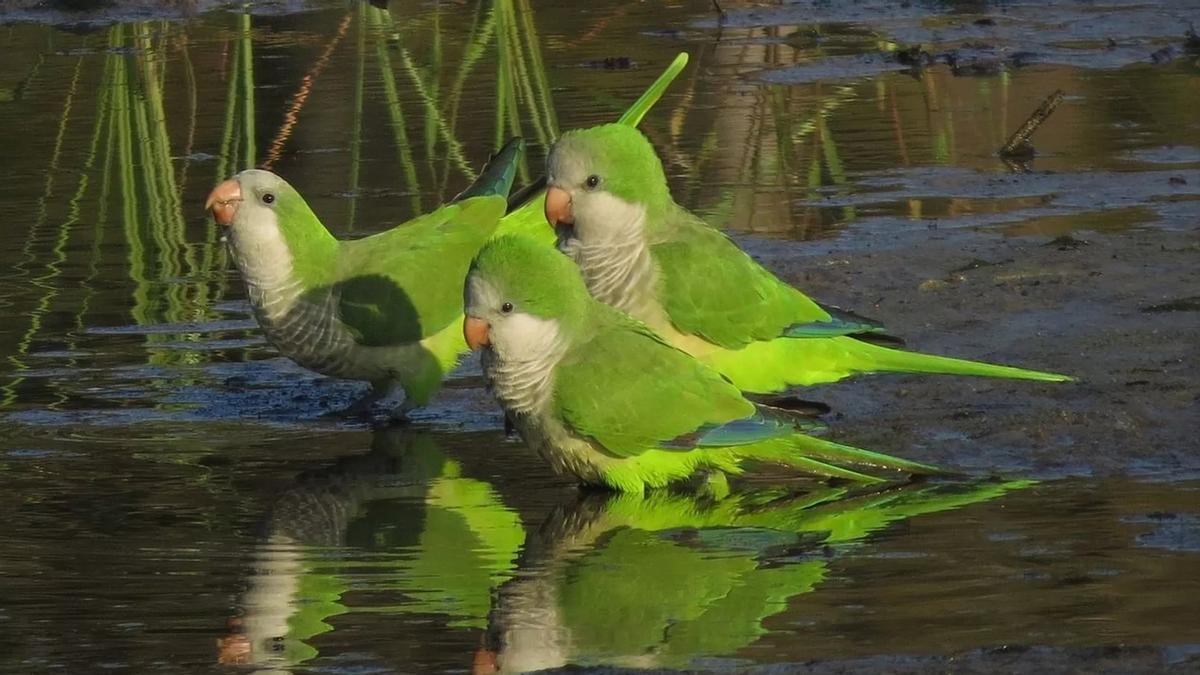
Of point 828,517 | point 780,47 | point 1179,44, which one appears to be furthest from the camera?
point 780,47

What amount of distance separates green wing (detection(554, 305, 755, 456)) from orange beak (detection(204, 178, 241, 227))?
4.82 ft

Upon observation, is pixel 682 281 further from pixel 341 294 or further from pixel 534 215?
pixel 341 294

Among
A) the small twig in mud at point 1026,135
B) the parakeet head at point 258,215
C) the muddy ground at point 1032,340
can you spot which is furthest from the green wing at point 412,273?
the small twig in mud at point 1026,135

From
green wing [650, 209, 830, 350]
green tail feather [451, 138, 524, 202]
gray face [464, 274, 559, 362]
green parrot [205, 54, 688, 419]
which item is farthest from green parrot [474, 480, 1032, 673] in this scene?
green tail feather [451, 138, 524, 202]

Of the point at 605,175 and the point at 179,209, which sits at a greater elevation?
the point at 605,175

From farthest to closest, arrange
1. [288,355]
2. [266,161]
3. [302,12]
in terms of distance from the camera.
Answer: [302,12], [266,161], [288,355]

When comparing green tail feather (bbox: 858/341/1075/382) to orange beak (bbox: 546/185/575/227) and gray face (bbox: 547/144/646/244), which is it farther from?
orange beak (bbox: 546/185/575/227)

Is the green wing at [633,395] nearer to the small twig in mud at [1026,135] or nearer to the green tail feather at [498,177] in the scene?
the green tail feather at [498,177]

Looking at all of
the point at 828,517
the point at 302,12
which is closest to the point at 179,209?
the point at 828,517

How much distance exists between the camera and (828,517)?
4.98 m

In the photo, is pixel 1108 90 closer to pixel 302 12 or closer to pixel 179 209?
pixel 179 209

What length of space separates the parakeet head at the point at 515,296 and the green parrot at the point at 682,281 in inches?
29.5

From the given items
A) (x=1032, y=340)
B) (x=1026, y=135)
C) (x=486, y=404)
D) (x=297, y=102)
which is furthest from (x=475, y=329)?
(x=297, y=102)

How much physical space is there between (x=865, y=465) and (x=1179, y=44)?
709cm
